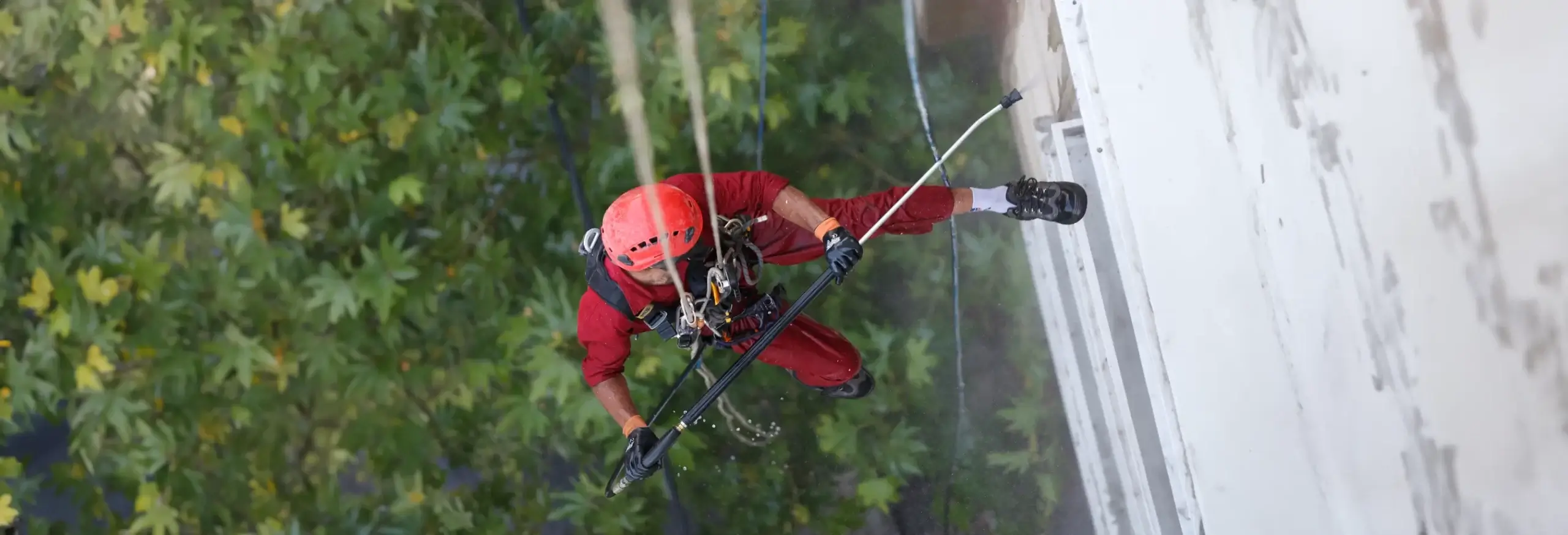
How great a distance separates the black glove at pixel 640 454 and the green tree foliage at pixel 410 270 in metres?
0.58

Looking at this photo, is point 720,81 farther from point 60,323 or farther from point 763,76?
point 60,323

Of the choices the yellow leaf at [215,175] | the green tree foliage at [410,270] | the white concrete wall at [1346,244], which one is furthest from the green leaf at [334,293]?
A: the white concrete wall at [1346,244]

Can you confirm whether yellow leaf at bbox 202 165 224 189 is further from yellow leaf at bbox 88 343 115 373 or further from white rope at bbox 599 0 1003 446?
white rope at bbox 599 0 1003 446

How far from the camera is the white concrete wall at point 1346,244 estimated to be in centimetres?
59

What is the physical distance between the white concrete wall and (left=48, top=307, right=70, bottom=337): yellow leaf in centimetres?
249

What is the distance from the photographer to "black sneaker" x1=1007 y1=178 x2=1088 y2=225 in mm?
1704

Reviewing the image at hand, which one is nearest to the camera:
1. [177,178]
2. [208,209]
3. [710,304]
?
[710,304]

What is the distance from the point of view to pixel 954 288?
7.93ft

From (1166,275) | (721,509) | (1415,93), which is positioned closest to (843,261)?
(1166,275)

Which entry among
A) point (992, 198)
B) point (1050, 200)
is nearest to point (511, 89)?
point (992, 198)

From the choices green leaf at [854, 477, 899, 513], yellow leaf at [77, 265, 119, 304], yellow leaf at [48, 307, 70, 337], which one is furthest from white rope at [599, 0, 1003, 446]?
yellow leaf at [48, 307, 70, 337]

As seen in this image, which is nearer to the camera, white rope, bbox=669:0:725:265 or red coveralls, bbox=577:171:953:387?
red coveralls, bbox=577:171:953:387

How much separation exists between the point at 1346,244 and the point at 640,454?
1.25m

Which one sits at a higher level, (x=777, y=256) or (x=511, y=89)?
(x=511, y=89)
